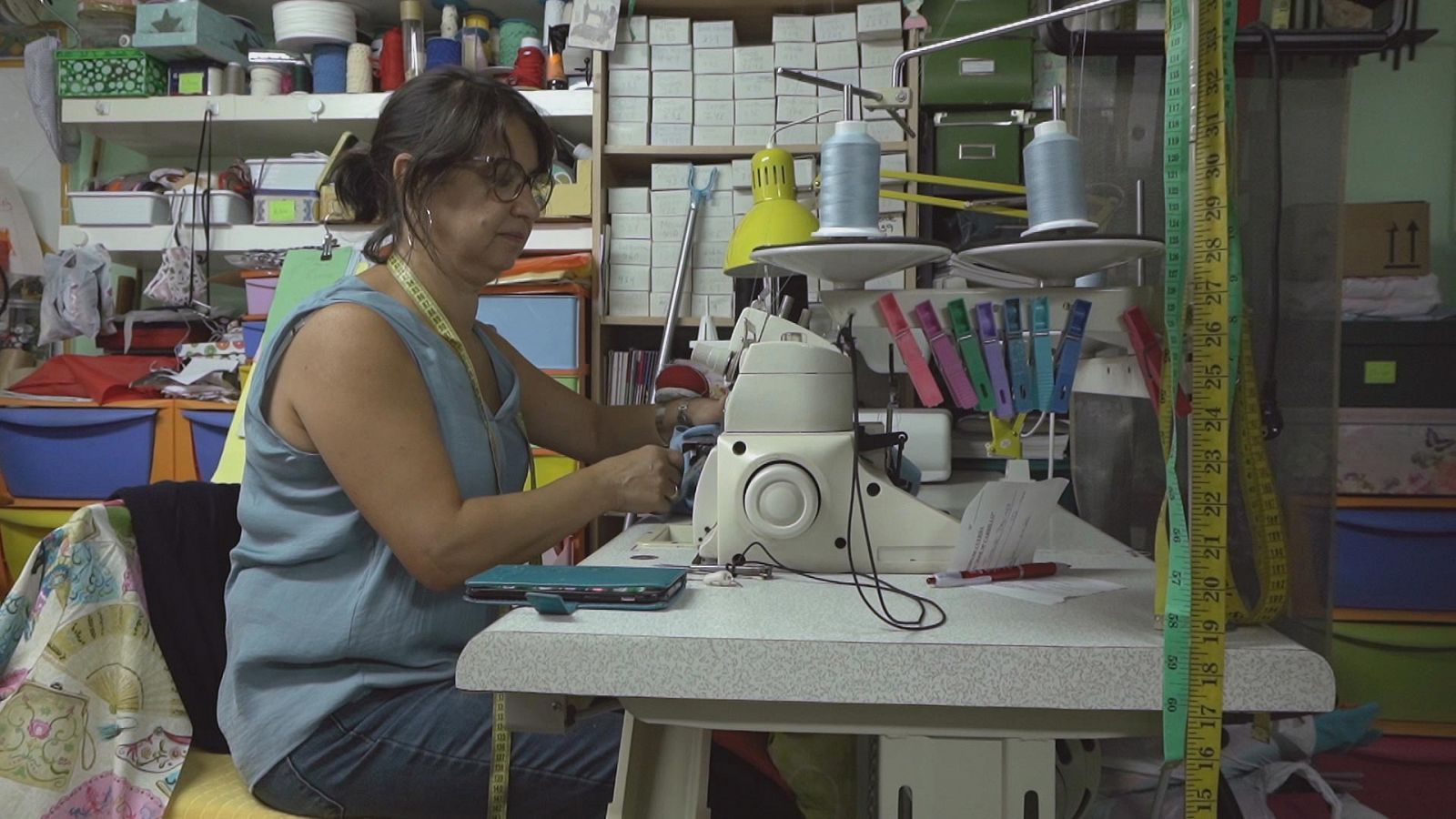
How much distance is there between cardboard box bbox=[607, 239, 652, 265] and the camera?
2867mm

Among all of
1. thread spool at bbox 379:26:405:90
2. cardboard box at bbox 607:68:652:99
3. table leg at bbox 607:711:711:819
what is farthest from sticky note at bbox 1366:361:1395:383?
thread spool at bbox 379:26:405:90

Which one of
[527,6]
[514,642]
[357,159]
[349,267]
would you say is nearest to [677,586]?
[514,642]

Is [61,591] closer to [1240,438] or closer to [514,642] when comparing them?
[514,642]

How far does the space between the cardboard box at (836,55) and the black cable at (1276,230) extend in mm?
1729

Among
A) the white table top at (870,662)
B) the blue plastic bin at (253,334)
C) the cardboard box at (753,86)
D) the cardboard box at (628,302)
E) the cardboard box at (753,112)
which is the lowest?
the white table top at (870,662)

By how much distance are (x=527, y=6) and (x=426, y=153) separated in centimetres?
204

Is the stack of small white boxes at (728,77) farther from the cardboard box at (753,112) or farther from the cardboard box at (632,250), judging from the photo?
the cardboard box at (632,250)

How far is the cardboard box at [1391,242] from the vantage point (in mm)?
2521

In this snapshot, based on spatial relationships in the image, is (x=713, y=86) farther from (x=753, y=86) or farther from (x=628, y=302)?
(x=628, y=302)

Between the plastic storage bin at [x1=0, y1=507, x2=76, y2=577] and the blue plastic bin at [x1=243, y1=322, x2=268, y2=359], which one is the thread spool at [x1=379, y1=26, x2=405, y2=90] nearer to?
the blue plastic bin at [x1=243, y1=322, x2=268, y2=359]

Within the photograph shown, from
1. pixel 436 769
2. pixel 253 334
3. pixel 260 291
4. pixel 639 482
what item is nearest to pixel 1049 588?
pixel 639 482

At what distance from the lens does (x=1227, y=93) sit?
0.73 metres

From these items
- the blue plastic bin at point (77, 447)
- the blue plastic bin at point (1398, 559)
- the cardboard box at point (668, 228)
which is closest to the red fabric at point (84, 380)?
the blue plastic bin at point (77, 447)

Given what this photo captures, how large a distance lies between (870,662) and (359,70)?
9.08 feet
